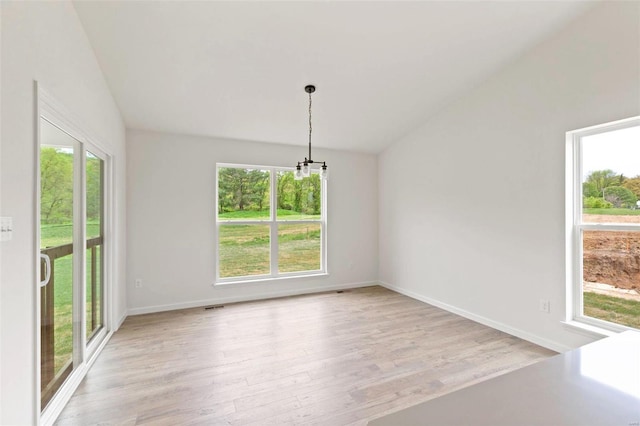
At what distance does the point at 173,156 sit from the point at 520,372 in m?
4.43

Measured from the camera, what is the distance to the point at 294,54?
2.92m

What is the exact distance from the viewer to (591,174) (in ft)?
9.34

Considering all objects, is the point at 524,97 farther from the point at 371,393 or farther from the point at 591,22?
the point at 371,393

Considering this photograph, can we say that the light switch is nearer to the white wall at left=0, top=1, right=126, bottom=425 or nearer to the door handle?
the white wall at left=0, top=1, right=126, bottom=425

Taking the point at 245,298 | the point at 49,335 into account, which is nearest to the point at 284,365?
the point at 49,335

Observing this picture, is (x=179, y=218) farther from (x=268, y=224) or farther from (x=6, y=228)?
(x=6, y=228)

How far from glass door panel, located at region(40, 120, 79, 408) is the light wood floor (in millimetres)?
313

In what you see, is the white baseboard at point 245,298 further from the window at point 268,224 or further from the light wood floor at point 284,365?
the window at point 268,224

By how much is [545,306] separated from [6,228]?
13.8ft

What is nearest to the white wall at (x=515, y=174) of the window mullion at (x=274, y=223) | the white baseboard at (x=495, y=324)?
the white baseboard at (x=495, y=324)

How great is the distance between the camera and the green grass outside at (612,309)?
2.59 m

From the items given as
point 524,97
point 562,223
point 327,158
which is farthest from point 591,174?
point 327,158

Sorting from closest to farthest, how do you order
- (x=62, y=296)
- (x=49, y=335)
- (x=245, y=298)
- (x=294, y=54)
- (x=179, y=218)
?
(x=49, y=335) < (x=62, y=296) < (x=294, y=54) < (x=179, y=218) < (x=245, y=298)

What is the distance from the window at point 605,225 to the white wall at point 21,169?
13.6ft
